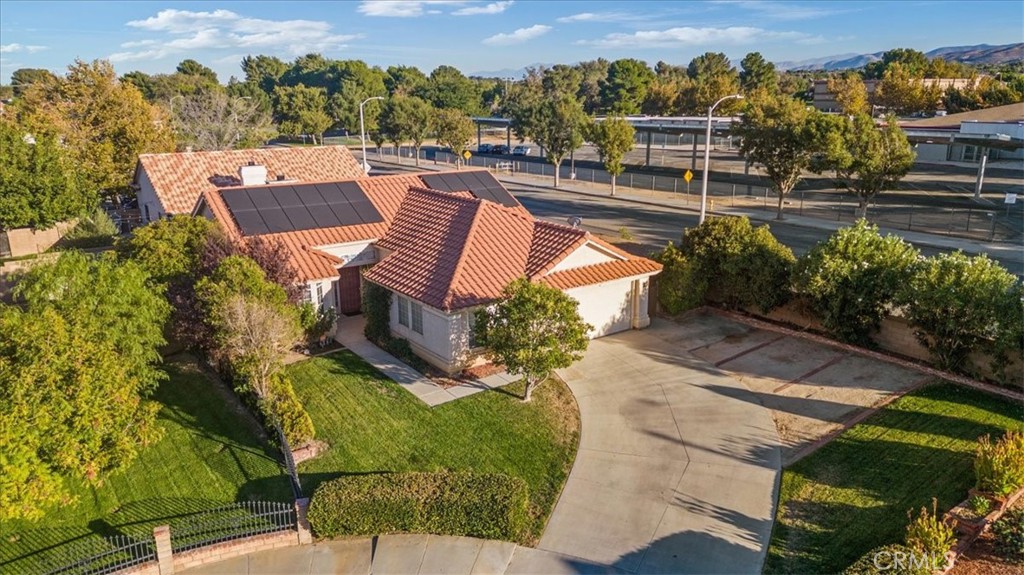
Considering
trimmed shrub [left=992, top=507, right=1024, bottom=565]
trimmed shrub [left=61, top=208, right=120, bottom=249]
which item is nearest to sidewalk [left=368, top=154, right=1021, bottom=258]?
trimmed shrub [left=992, top=507, right=1024, bottom=565]

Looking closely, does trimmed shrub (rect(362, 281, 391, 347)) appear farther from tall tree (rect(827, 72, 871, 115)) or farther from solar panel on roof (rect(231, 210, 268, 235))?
tall tree (rect(827, 72, 871, 115))

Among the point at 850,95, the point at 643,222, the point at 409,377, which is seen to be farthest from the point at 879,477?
the point at 850,95

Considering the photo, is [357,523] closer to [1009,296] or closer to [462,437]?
[462,437]

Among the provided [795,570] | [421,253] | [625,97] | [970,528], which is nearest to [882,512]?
[970,528]

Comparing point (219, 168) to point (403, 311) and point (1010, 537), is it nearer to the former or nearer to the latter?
point (403, 311)

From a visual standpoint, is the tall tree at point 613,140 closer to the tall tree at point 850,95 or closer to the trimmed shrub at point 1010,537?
the tall tree at point 850,95

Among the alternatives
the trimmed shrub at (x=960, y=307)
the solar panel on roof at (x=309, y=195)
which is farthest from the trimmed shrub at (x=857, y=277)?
the solar panel on roof at (x=309, y=195)
